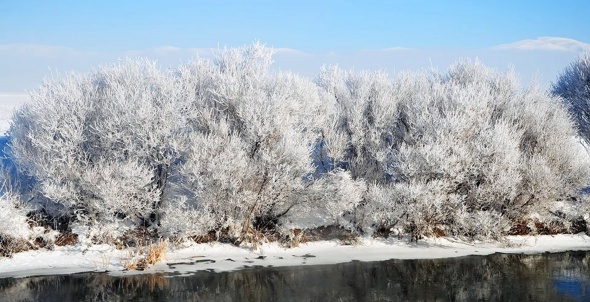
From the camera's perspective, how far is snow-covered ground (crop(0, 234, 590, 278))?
2375 centimetres

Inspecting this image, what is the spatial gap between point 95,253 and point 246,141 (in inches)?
371

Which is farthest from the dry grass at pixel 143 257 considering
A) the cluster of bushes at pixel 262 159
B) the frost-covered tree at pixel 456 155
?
the frost-covered tree at pixel 456 155

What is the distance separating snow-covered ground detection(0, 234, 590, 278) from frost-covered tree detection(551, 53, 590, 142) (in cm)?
1237

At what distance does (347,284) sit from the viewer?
72.3 feet

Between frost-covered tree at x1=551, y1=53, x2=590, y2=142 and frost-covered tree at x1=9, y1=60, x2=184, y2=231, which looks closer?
frost-covered tree at x1=9, y1=60, x2=184, y2=231

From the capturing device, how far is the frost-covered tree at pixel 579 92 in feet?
125

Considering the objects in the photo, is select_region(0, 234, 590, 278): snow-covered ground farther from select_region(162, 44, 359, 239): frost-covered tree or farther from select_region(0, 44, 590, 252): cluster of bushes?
select_region(162, 44, 359, 239): frost-covered tree

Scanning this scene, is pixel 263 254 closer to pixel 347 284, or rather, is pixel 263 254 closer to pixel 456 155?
pixel 347 284

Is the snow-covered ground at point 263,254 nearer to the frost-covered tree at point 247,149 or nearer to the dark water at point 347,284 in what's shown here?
the dark water at point 347,284

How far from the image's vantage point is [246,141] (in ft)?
91.2

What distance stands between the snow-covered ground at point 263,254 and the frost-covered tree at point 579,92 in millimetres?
12372

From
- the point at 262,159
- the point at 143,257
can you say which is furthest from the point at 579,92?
the point at 143,257

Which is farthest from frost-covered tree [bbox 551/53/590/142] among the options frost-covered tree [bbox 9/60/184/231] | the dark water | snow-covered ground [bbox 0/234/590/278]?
frost-covered tree [bbox 9/60/184/231]

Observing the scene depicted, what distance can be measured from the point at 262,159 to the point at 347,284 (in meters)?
8.06
